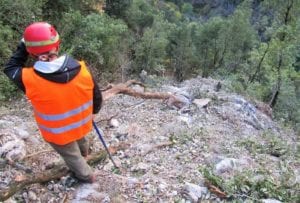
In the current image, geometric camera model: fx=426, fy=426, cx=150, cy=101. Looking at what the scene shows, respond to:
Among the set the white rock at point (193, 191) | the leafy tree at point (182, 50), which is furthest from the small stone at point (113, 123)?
the leafy tree at point (182, 50)

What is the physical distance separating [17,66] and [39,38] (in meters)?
0.45

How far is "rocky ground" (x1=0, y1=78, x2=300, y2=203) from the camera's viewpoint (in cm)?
430

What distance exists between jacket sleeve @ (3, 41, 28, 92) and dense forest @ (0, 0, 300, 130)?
3621 millimetres

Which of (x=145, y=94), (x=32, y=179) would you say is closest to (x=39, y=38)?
(x=32, y=179)

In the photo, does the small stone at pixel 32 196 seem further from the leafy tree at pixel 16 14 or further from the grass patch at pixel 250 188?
the leafy tree at pixel 16 14

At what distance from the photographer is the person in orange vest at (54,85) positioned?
3430mm

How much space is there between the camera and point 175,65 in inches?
1400

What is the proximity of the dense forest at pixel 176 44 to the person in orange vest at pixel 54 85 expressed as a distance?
145 inches

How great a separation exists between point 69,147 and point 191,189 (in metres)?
1.33

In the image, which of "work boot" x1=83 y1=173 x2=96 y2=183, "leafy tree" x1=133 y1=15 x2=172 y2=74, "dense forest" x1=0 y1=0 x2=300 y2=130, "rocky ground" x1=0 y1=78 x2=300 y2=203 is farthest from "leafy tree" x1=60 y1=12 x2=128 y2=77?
"leafy tree" x1=133 y1=15 x2=172 y2=74

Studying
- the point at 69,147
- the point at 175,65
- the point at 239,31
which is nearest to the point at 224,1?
the point at 175,65

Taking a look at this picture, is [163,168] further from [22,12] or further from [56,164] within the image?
[22,12]

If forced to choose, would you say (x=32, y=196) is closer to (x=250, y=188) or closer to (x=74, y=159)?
(x=74, y=159)

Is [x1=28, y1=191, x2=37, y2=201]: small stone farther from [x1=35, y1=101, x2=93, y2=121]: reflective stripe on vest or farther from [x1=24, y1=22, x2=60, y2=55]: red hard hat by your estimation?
[x1=24, y1=22, x2=60, y2=55]: red hard hat
